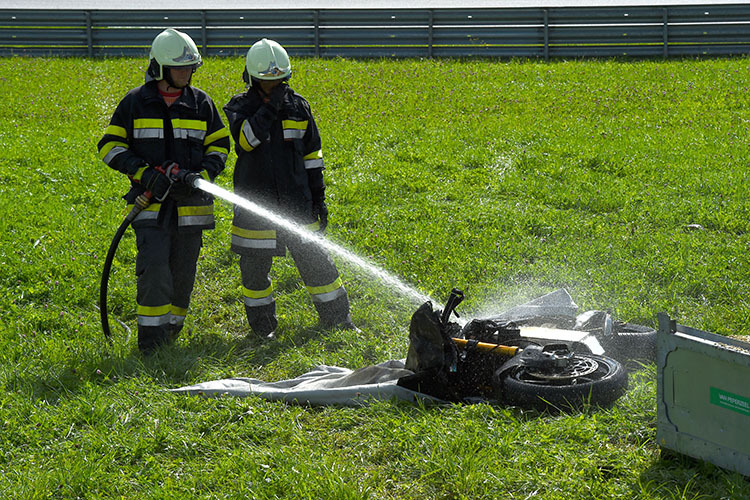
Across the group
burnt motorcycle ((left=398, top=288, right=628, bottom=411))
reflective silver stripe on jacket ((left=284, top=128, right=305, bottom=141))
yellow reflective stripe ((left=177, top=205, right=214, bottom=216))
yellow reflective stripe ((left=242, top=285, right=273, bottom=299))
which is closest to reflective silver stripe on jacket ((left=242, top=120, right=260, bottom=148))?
reflective silver stripe on jacket ((left=284, top=128, right=305, bottom=141))

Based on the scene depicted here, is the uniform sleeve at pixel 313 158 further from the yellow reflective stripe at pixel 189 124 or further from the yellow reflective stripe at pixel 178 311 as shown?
the yellow reflective stripe at pixel 178 311

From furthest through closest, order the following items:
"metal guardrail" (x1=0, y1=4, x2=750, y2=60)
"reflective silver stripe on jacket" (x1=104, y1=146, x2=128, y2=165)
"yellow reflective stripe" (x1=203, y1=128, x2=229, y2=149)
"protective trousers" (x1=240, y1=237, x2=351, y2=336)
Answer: "metal guardrail" (x1=0, y1=4, x2=750, y2=60) → "protective trousers" (x1=240, y1=237, x2=351, y2=336) → "yellow reflective stripe" (x1=203, y1=128, x2=229, y2=149) → "reflective silver stripe on jacket" (x1=104, y1=146, x2=128, y2=165)

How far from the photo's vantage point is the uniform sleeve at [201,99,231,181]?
18.2 feet

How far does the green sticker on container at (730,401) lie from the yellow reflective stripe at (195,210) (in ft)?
11.4

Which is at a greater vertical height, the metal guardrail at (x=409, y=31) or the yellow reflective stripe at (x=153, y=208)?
the metal guardrail at (x=409, y=31)

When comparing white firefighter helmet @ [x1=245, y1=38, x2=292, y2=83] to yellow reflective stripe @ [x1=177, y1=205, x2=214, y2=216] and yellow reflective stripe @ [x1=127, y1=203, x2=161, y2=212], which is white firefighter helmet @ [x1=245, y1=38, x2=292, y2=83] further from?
yellow reflective stripe @ [x1=127, y1=203, x2=161, y2=212]

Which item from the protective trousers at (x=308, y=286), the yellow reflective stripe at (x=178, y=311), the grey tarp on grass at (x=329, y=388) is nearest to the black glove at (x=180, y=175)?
the protective trousers at (x=308, y=286)

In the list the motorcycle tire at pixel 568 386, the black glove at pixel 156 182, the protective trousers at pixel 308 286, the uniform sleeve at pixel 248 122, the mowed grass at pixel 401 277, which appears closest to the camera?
the mowed grass at pixel 401 277

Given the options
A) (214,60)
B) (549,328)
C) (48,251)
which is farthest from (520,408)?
(214,60)

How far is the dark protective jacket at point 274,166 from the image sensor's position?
5.54 meters

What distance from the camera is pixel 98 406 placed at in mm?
4457

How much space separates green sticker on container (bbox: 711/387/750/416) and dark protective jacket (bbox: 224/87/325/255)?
309 cm

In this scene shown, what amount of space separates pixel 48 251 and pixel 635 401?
535 cm

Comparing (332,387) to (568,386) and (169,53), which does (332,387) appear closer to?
(568,386)
